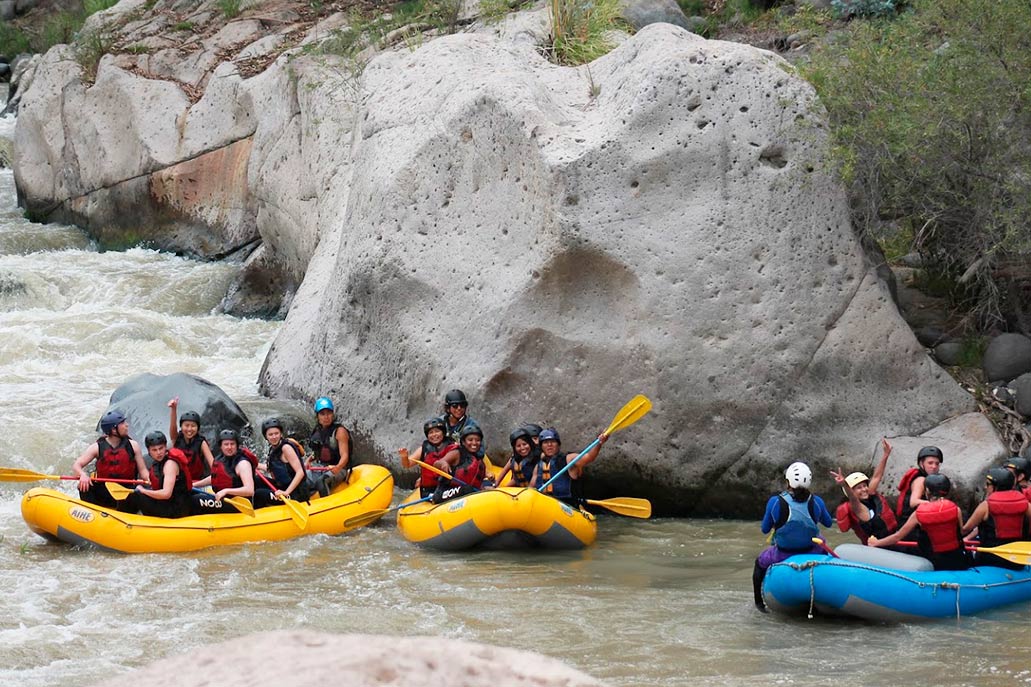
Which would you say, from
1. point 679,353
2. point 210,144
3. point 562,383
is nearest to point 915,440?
point 679,353

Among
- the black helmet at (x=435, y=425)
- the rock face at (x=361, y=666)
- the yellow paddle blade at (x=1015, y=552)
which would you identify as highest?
the black helmet at (x=435, y=425)

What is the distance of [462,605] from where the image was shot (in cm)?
725

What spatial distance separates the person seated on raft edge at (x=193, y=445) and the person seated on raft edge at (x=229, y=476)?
121mm

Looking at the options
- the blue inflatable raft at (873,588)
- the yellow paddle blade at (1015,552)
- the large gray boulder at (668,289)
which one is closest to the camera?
the blue inflatable raft at (873,588)

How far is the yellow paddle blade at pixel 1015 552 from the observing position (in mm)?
7219

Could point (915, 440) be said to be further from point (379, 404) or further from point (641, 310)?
point (379, 404)

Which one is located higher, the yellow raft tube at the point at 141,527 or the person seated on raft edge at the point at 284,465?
the person seated on raft edge at the point at 284,465

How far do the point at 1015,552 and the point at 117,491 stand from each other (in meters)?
5.69

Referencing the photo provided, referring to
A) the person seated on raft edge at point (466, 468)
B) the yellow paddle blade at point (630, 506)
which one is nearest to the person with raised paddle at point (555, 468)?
the yellow paddle blade at point (630, 506)

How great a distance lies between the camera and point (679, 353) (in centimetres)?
955

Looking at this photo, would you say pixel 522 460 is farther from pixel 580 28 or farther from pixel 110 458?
pixel 580 28

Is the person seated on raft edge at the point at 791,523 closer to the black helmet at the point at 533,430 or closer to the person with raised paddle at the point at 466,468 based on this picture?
the black helmet at the point at 533,430

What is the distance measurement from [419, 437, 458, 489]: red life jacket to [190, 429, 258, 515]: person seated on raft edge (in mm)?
1212

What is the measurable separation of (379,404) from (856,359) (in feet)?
12.6
